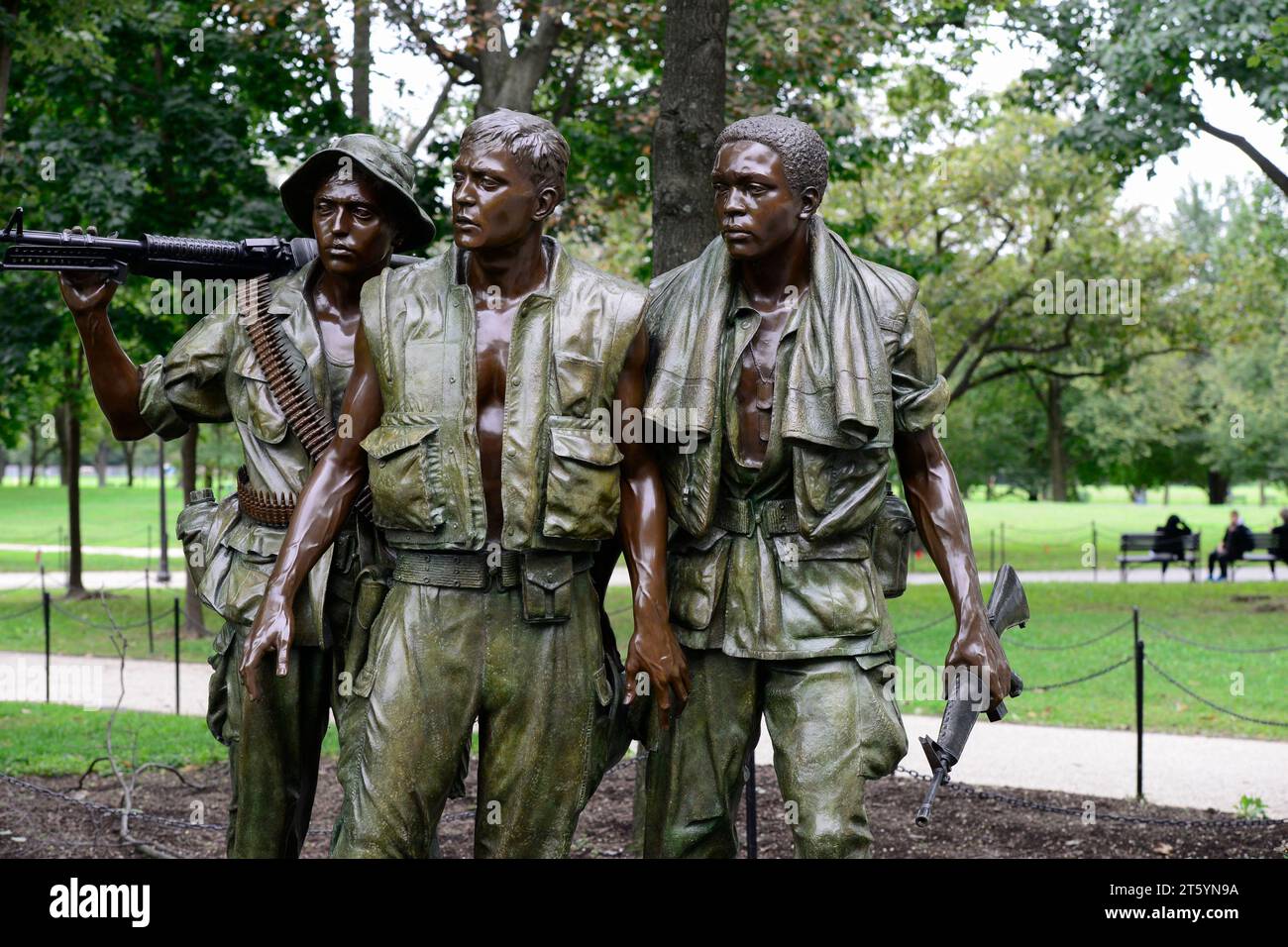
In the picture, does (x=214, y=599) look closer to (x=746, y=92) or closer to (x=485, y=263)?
(x=485, y=263)

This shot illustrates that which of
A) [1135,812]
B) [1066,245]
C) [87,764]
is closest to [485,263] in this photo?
[1135,812]

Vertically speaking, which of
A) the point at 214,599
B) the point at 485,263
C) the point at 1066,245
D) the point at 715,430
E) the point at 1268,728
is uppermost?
the point at 1066,245

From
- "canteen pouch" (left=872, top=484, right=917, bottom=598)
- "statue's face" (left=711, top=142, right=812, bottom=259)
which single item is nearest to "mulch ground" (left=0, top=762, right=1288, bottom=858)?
"canteen pouch" (left=872, top=484, right=917, bottom=598)

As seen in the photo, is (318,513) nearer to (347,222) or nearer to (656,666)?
(347,222)

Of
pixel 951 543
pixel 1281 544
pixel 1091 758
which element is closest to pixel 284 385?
pixel 951 543

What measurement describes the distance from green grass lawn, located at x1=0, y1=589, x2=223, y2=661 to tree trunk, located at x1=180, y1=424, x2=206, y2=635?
166 mm

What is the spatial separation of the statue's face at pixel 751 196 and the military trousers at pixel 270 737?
1647 millimetres

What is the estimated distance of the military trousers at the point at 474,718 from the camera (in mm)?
3914

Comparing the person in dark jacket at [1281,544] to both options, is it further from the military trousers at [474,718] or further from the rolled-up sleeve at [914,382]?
the military trousers at [474,718]

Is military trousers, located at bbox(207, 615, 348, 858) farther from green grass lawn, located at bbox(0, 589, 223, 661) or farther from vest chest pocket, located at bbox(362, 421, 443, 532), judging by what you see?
green grass lawn, located at bbox(0, 589, 223, 661)

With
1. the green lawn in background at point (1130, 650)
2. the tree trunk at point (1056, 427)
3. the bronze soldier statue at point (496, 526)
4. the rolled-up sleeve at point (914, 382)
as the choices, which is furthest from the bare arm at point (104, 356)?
the tree trunk at point (1056, 427)

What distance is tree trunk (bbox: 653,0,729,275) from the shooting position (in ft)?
22.1
